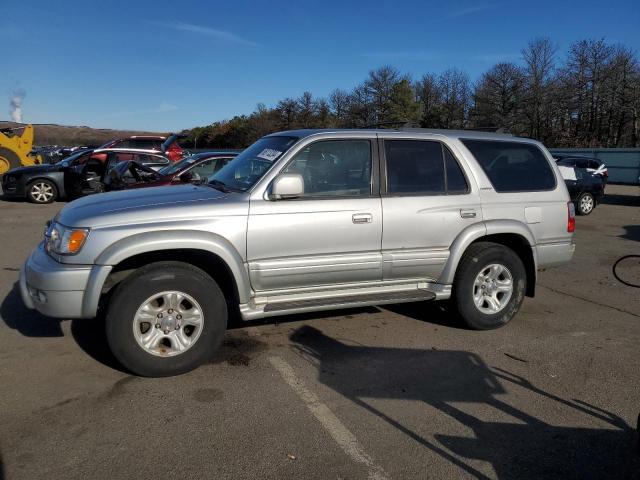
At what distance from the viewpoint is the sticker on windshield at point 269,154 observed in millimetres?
4602

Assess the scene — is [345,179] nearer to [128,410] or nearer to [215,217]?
[215,217]

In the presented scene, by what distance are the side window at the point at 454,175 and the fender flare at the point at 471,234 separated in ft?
1.22

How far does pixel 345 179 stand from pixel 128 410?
8.28ft

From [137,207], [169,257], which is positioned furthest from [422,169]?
[137,207]

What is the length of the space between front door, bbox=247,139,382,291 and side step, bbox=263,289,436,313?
137 millimetres

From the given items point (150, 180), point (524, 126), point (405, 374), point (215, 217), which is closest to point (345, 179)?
point (215, 217)

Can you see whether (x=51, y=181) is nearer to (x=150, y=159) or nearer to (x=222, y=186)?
(x=150, y=159)

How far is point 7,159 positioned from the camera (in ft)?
71.4

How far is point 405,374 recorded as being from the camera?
13.6 feet

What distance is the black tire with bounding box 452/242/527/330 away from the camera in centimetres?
501

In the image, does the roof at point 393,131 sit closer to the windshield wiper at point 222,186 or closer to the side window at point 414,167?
the side window at point 414,167

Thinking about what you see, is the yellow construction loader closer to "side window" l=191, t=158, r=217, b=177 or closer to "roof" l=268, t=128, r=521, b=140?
"side window" l=191, t=158, r=217, b=177

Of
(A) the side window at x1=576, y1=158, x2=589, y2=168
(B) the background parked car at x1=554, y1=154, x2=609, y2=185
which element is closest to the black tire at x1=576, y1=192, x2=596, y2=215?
(B) the background parked car at x1=554, y1=154, x2=609, y2=185

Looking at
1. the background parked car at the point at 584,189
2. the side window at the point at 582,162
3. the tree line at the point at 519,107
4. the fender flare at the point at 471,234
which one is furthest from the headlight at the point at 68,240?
the tree line at the point at 519,107
